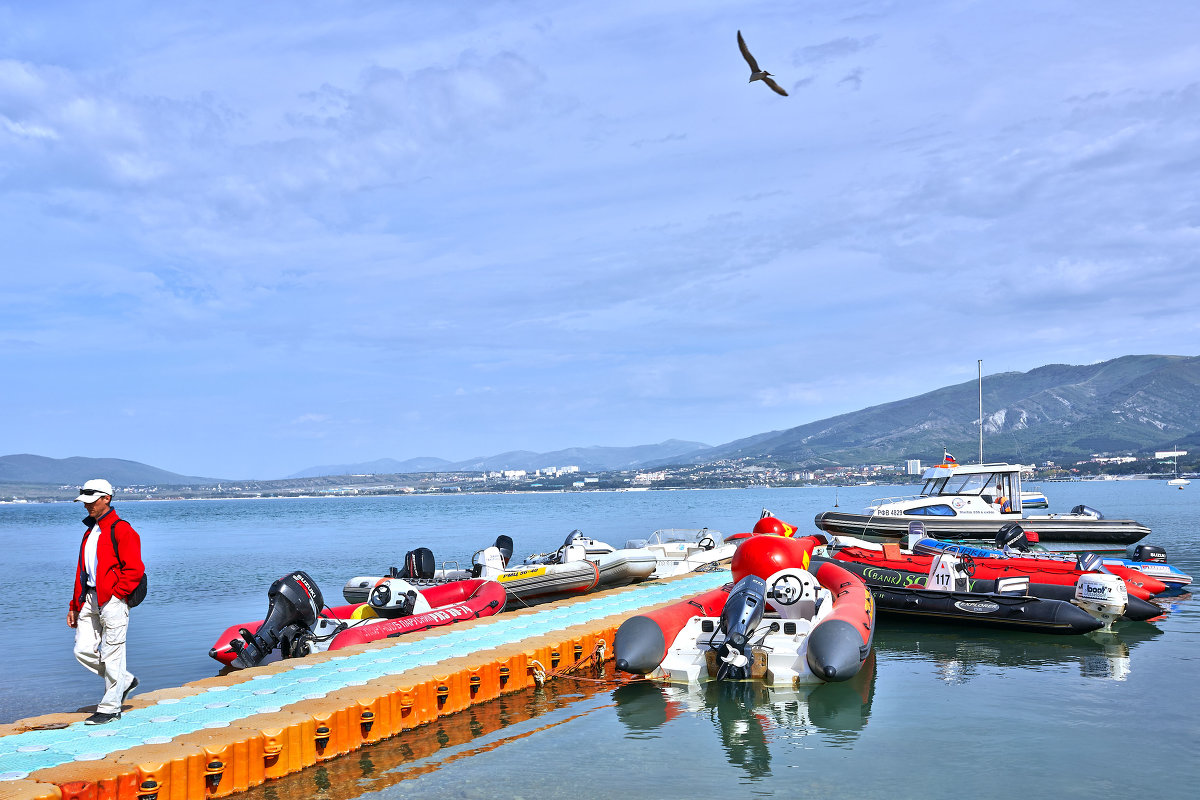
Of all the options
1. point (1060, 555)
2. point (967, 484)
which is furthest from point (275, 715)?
point (967, 484)

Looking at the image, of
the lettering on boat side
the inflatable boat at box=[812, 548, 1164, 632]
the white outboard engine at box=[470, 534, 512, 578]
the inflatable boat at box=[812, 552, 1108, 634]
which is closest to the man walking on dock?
the white outboard engine at box=[470, 534, 512, 578]

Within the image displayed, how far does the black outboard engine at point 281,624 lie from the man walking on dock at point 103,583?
4233 millimetres

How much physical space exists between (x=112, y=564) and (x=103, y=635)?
2.07 ft

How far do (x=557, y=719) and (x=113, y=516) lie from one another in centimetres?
493

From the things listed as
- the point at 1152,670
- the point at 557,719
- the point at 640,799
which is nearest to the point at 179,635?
the point at 557,719

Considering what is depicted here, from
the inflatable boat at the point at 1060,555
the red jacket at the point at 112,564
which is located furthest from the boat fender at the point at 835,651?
the inflatable boat at the point at 1060,555

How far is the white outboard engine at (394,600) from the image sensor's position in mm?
12750

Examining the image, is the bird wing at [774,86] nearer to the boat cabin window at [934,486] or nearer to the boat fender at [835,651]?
the boat fender at [835,651]

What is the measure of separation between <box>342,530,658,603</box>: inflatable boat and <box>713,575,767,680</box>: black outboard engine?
588 centimetres

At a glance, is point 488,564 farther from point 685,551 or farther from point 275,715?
point 275,715

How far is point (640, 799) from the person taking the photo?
23.7 ft

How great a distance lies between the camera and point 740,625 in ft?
33.7

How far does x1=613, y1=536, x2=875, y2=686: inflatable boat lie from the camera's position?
32.5 ft

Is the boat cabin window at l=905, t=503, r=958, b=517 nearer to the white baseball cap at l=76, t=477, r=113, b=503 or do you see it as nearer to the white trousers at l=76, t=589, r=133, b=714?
the white trousers at l=76, t=589, r=133, b=714
